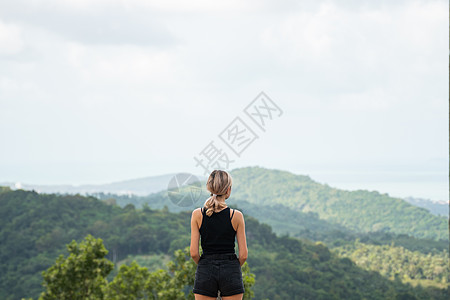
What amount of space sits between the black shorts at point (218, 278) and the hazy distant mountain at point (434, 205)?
10483cm

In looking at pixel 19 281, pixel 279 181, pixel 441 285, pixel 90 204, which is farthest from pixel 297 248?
pixel 279 181

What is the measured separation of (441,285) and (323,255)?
10.9 m

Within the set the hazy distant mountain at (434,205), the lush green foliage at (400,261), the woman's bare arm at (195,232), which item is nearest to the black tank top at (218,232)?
the woman's bare arm at (195,232)

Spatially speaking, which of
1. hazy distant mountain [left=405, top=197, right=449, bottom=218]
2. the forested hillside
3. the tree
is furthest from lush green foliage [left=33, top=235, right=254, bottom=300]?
hazy distant mountain [left=405, top=197, right=449, bottom=218]

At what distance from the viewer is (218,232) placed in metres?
2.36

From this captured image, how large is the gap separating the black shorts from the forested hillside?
31.6 metres

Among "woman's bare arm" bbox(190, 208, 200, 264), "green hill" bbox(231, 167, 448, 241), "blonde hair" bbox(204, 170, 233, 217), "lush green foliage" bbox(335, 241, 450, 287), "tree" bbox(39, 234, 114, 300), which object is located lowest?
"lush green foliage" bbox(335, 241, 450, 287)

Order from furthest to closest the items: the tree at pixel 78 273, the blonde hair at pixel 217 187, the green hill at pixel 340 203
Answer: the green hill at pixel 340 203, the tree at pixel 78 273, the blonde hair at pixel 217 187

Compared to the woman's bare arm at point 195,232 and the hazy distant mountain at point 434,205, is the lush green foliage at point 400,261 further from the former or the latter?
the hazy distant mountain at point 434,205

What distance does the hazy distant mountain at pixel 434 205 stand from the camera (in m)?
100.0

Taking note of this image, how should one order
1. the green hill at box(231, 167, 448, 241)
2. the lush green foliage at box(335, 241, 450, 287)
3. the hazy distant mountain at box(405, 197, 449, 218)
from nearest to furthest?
the lush green foliage at box(335, 241, 450, 287) < the green hill at box(231, 167, 448, 241) < the hazy distant mountain at box(405, 197, 449, 218)

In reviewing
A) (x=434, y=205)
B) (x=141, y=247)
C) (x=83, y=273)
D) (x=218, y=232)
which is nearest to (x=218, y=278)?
(x=218, y=232)

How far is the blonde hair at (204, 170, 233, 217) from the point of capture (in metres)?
2.29

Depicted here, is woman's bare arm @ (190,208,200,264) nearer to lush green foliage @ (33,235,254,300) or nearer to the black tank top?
the black tank top
